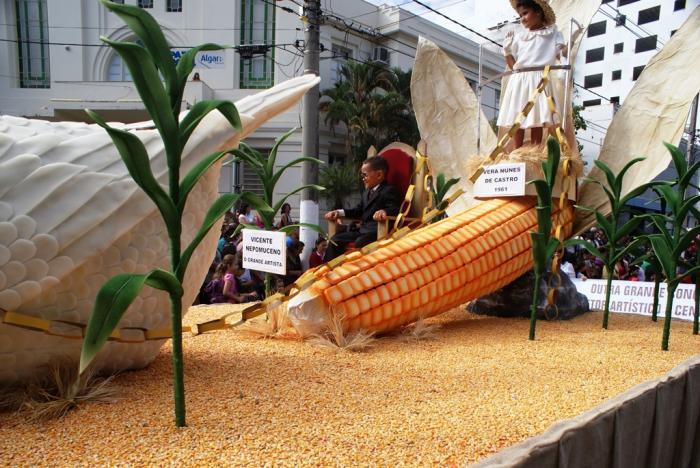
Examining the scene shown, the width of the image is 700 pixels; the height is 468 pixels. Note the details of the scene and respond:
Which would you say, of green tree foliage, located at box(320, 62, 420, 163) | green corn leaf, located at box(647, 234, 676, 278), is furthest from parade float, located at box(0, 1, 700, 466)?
green tree foliage, located at box(320, 62, 420, 163)

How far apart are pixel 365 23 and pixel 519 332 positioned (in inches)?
547

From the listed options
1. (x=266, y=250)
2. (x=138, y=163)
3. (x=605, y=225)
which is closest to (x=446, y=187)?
(x=605, y=225)

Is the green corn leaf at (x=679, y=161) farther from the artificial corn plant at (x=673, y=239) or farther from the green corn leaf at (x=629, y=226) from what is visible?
the green corn leaf at (x=629, y=226)

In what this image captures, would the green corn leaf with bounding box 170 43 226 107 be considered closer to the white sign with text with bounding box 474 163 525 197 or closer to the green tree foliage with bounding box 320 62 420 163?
the white sign with text with bounding box 474 163 525 197

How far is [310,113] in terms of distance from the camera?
5793 mm

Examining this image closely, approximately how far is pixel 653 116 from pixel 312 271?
2.44m

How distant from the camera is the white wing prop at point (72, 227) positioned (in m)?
1.04

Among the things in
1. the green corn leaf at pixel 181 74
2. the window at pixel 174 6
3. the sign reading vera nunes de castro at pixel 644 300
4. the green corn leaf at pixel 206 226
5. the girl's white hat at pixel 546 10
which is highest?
the window at pixel 174 6

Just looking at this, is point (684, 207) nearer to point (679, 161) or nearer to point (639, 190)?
point (679, 161)

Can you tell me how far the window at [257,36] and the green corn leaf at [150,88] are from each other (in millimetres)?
12335

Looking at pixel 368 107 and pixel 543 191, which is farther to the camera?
pixel 368 107

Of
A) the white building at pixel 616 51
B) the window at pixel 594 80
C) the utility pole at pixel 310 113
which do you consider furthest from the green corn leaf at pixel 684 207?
the window at pixel 594 80

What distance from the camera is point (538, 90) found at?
295 centimetres

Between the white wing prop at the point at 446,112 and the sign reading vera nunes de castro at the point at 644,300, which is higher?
the white wing prop at the point at 446,112
